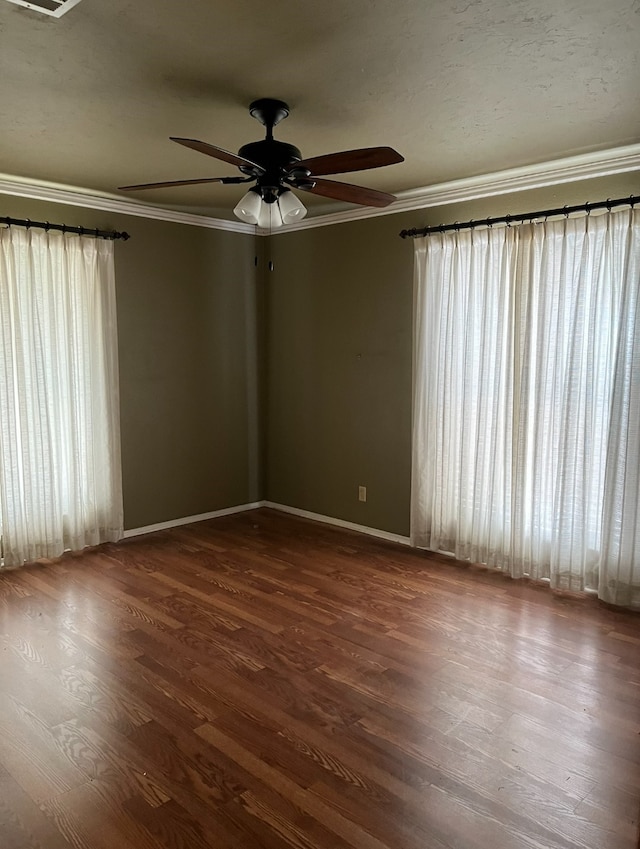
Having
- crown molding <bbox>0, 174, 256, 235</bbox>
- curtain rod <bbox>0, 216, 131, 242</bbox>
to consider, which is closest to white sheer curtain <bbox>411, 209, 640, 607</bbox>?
crown molding <bbox>0, 174, 256, 235</bbox>

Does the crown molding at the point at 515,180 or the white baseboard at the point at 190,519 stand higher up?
the crown molding at the point at 515,180

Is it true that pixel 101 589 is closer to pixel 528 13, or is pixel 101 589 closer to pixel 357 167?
pixel 357 167

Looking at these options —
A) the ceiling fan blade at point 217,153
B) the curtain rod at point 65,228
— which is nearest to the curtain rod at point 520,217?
the ceiling fan blade at point 217,153

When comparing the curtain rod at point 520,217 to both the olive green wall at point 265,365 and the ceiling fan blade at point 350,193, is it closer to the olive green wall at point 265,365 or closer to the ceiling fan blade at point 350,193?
the olive green wall at point 265,365

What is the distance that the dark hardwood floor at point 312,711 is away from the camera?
6.38 feet

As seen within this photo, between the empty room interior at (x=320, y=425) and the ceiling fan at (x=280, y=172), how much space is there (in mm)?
20

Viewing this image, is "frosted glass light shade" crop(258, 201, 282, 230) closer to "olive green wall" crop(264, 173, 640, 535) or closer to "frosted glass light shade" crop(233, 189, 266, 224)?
"frosted glass light shade" crop(233, 189, 266, 224)

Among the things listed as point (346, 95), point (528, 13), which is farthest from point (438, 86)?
point (528, 13)

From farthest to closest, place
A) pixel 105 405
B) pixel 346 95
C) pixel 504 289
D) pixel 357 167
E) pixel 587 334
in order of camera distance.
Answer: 1. pixel 105 405
2. pixel 504 289
3. pixel 587 334
4. pixel 346 95
5. pixel 357 167

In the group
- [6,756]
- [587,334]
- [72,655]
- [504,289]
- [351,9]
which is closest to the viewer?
[351,9]

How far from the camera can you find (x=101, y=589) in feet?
12.4

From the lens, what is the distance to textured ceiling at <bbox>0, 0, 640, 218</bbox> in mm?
2004

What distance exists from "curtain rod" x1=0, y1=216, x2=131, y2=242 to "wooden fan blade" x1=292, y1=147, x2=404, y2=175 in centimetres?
231

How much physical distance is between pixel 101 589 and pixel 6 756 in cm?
156
